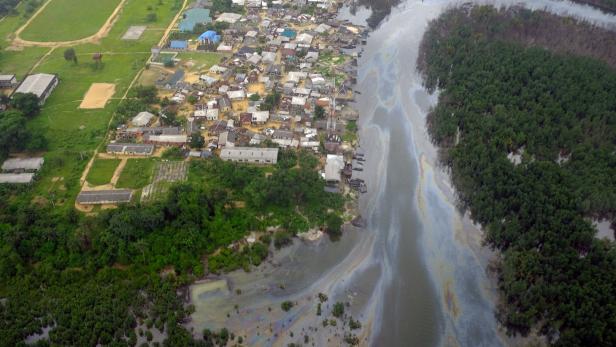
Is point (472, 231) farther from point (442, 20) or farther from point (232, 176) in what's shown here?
point (442, 20)

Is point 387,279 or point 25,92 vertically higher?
point 25,92

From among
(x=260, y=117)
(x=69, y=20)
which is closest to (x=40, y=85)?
(x=69, y=20)

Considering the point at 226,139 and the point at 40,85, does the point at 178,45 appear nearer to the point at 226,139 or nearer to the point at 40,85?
the point at 40,85

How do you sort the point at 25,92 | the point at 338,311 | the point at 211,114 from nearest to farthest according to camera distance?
the point at 338,311 < the point at 211,114 < the point at 25,92

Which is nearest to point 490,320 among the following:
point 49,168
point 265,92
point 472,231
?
point 472,231

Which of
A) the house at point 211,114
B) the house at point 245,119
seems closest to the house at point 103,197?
the house at point 211,114

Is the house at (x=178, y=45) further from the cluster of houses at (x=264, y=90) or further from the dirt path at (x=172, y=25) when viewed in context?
the dirt path at (x=172, y=25)
